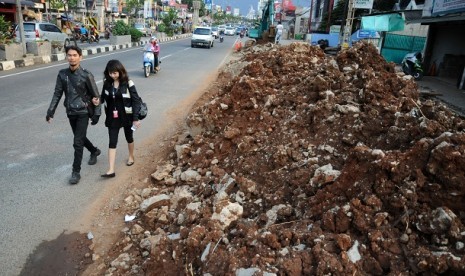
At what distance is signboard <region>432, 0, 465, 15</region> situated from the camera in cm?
1132

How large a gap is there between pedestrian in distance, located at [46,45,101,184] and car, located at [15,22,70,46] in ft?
57.3

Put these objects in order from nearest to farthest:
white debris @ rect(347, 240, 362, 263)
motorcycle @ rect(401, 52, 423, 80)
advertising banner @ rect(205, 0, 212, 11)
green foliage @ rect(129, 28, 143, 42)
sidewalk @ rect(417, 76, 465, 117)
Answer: white debris @ rect(347, 240, 362, 263) → sidewalk @ rect(417, 76, 465, 117) → motorcycle @ rect(401, 52, 423, 80) → green foliage @ rect(129, 28, 143, 42) → advertising banner @ rect(205, 0, 212, 11)

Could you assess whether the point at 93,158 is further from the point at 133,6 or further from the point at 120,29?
the point at 133,6

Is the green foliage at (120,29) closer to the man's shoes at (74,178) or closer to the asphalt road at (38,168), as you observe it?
the asphalt road at (38,168)

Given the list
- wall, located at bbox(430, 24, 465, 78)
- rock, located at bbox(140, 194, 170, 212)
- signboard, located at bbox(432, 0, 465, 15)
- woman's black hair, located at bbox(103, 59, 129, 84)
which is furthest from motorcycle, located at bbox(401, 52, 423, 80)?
rock, located at bbox(140, 194, 170, 212)

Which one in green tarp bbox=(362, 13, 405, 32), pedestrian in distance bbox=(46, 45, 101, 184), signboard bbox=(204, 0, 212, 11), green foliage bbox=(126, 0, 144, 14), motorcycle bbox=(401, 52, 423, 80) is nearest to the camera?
pedestrian in distance bbox=(46, 45, 101, 184)

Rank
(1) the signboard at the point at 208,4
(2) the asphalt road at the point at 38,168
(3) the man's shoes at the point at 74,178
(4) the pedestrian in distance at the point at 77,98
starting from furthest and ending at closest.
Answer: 1. (1) the signboard at the point at 208,4
2. (3) the man's shoes at the point at 74,178
3. (4) the pedestrian in distance at the point at 77,98
4. (2) the asphalt road at the point at 38,168

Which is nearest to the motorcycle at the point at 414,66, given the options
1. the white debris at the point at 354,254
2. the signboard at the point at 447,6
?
the signboard at the point at 447,6

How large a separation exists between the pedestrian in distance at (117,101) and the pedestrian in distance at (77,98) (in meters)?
0.15

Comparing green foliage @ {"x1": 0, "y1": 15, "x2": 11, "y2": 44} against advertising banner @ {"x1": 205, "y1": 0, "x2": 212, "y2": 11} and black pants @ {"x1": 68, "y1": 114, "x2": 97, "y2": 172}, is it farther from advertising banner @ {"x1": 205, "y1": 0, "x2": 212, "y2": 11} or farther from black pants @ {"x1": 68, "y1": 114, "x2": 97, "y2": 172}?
advertising banner @ {"x1": 205, "y1": 0, "x2": 212, "y2": 11}

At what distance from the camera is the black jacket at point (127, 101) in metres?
4.55

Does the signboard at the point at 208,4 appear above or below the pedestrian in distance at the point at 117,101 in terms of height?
above

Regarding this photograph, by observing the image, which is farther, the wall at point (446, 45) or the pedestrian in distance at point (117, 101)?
the wall at point (446, 45)

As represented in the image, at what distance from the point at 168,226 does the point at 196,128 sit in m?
2.32
